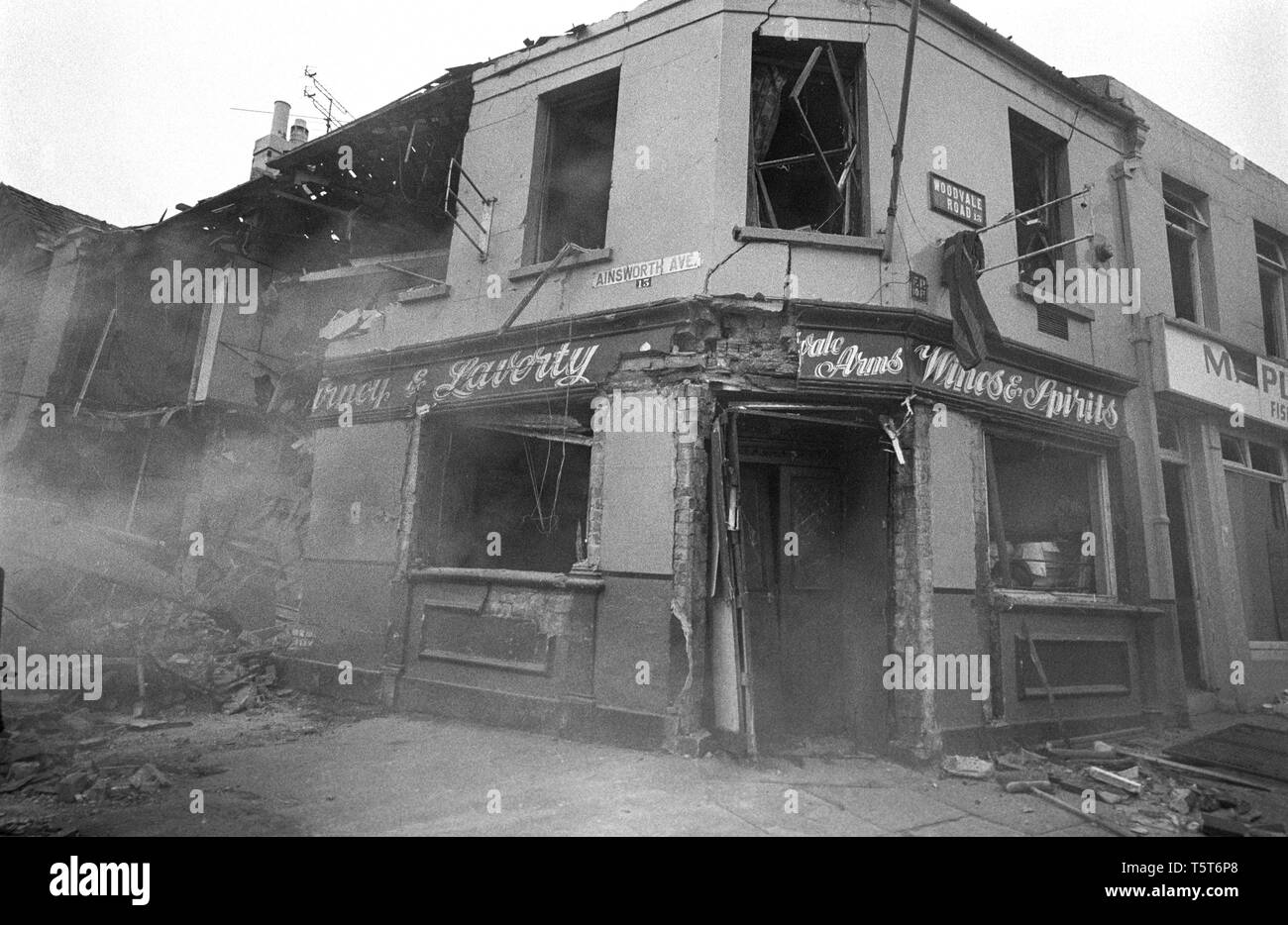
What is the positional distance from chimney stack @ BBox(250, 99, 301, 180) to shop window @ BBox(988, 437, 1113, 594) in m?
16.6

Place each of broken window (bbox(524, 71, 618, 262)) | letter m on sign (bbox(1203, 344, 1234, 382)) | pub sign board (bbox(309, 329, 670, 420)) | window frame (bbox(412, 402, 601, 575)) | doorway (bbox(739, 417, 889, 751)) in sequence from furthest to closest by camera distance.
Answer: letter m on sign (bbox(1203, 344, 1234, 382)), broken window (bbox(524, 71, 618, 262)), window frame (bbox(412, 402, 601, 575)), pub sign board (bbox(309, 329, 670, 420)), doorway (bbox(739, 417, 889, 751))

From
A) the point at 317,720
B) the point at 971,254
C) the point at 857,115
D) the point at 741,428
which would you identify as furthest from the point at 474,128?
the point at 317,720

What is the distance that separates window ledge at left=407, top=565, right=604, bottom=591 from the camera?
677cm

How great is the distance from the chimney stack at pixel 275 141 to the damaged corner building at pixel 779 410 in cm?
639

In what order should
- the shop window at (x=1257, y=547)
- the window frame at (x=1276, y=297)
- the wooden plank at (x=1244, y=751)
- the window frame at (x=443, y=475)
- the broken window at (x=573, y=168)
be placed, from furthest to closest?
the window frame at (x=1276, y=297) → the shop window at (x=1257, y=547) → the broken window at (x=573, y=168) → the window frame at (x=443, y=475) → the wooden plank at (x=1244, y=751)

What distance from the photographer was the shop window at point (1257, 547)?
976 cm

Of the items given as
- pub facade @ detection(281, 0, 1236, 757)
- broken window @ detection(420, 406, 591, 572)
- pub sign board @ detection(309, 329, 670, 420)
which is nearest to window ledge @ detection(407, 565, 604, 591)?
pub facade @ detection(281, 0, 1236, 757)

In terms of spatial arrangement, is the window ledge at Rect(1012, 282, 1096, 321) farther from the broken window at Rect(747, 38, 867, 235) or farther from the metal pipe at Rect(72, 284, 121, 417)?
the metal pipe at Rect(72, 284, 121, 417)

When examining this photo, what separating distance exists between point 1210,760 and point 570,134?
9.44 metres

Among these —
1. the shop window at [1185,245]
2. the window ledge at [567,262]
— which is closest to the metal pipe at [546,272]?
the window ledge at [567,262]

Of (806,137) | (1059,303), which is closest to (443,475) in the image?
(806,137)

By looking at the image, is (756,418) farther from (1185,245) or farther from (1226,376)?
(1185,245)

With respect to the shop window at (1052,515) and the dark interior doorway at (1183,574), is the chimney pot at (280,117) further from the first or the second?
the dark interior doorway at (1183,574)

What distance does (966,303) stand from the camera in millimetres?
6902
